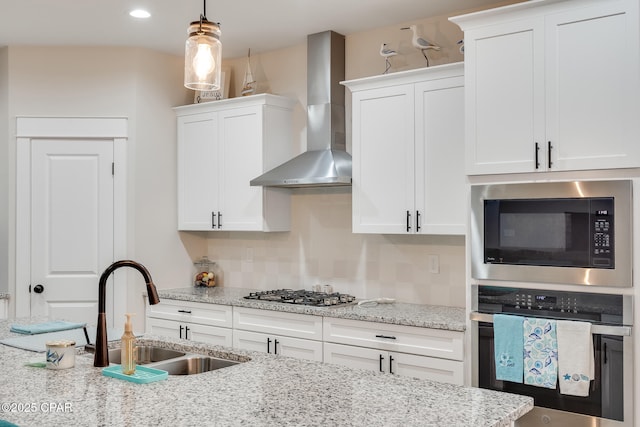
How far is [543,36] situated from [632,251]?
3.53ft

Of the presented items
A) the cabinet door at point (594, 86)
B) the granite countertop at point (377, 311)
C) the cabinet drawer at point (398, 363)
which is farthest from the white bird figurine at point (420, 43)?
the cabinet drawer at point (398, 363)

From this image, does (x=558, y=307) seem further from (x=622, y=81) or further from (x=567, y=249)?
(x=622, y=81)

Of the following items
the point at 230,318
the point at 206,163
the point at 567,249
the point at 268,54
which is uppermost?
the point at 268,54

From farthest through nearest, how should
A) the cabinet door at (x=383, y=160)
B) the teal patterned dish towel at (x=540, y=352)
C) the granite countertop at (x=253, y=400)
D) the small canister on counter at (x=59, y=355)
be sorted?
1. the cabinet door at (x=383, y=160)
2. the teal patterned dish towel at (x=540, y=352)
3. the small canister on counter at (x=59, y=355)
4. the granite countertop at (x=253, y=400)

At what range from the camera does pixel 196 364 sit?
7.97 feet

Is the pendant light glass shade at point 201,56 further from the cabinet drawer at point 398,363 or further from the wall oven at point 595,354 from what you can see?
the cabinet drawer at point 398,363

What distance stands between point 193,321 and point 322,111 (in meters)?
1.76

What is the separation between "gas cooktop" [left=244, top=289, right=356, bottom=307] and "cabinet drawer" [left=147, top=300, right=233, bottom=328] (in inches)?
8.2

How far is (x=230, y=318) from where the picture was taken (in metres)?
4.15

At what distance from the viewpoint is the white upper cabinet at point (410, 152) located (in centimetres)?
346

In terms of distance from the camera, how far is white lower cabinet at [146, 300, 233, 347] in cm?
418

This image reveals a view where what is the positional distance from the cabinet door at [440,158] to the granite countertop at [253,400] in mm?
1559

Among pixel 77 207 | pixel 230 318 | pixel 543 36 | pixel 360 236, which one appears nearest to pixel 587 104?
pixel 543 36

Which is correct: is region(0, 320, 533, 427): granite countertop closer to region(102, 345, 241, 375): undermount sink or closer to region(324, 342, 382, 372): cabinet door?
region(102, 345, 241, 375): undermount sink
